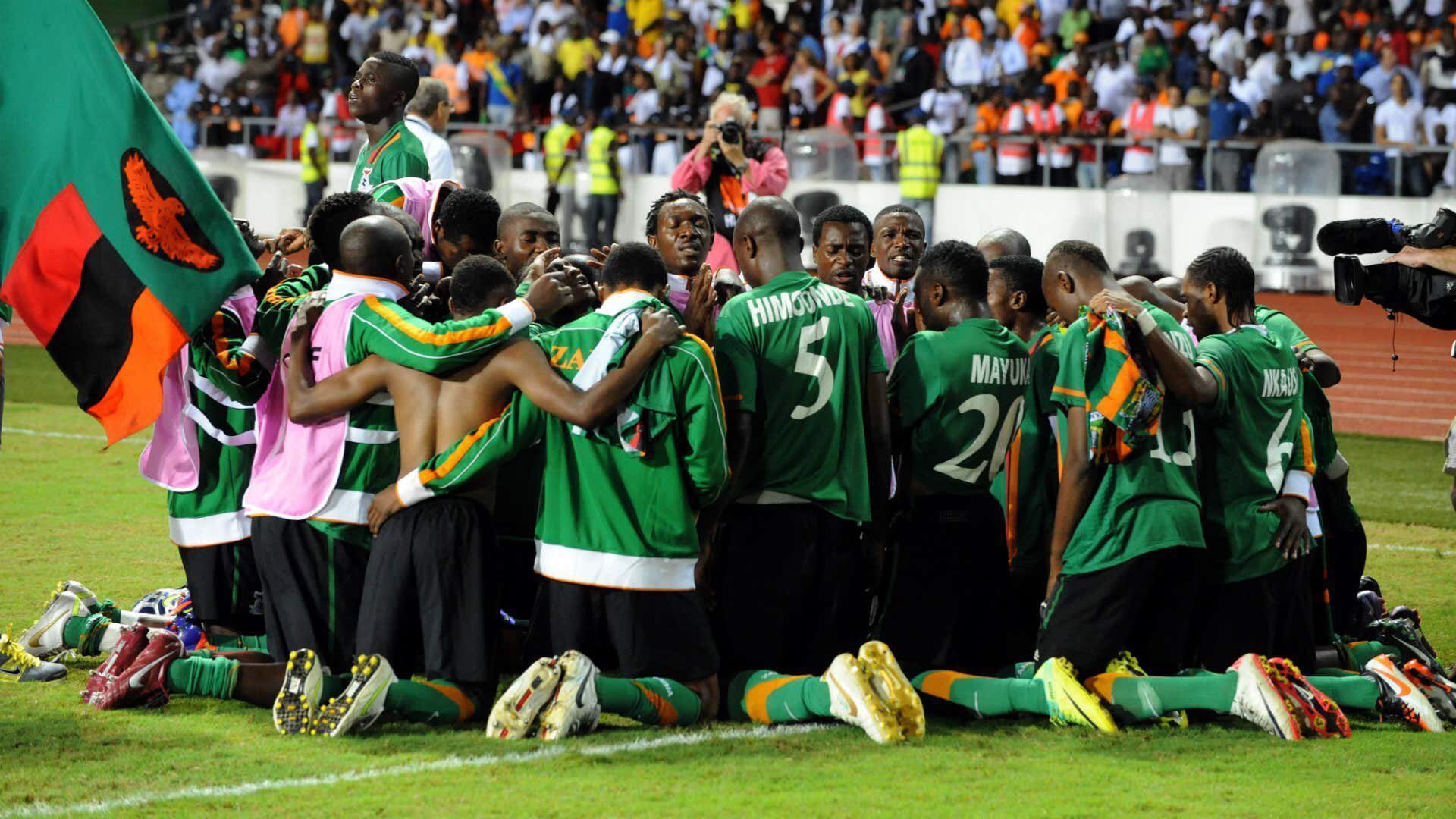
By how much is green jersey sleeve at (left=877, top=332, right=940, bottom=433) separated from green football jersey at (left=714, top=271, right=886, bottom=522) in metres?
0.23

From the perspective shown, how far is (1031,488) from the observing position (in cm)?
678

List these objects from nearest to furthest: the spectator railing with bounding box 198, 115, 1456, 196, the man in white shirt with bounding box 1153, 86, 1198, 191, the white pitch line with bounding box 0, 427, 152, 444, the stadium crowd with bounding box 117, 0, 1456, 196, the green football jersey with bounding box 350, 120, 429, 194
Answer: the green football jersey with bounding box 350, 120, 429, 194
the white pitch line with bounding box 0, 427, 152, 444
the spectator railing with bounding box 198, 115, 1456, 196
the man in white shirt with bounding box 1153, 86, 1198, 191
the stadium crowd with bounding box 117, 0, 1456, 196

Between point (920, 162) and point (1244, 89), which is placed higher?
point (1244, 89)

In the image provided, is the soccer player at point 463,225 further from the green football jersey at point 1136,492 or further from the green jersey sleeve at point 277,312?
the green football jersey at point 1136,492

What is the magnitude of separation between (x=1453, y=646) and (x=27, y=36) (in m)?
6.19

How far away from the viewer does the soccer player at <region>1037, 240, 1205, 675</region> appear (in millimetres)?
6082

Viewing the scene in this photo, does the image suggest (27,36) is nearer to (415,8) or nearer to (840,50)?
(840,50)

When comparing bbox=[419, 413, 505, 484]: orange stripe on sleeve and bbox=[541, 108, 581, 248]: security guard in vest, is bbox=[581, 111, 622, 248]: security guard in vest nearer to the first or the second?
bbox=[541, 108, 581, 248]: security guard in vest

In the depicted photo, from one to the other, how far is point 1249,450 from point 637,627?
234cm

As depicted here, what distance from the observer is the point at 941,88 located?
919 inches

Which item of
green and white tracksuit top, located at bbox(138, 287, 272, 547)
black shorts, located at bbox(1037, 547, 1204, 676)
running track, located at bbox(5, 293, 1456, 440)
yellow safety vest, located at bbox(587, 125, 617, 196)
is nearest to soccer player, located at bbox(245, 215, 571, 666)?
green and white tracksuit top, located at bbox(138, 287, 272, 547)

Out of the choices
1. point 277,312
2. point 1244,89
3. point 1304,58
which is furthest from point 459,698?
point 1304,58

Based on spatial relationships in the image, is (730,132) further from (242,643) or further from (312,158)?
(312,158)

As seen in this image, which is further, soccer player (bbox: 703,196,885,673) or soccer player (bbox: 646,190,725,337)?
soccer player (bbox: 646,190,725,337)
